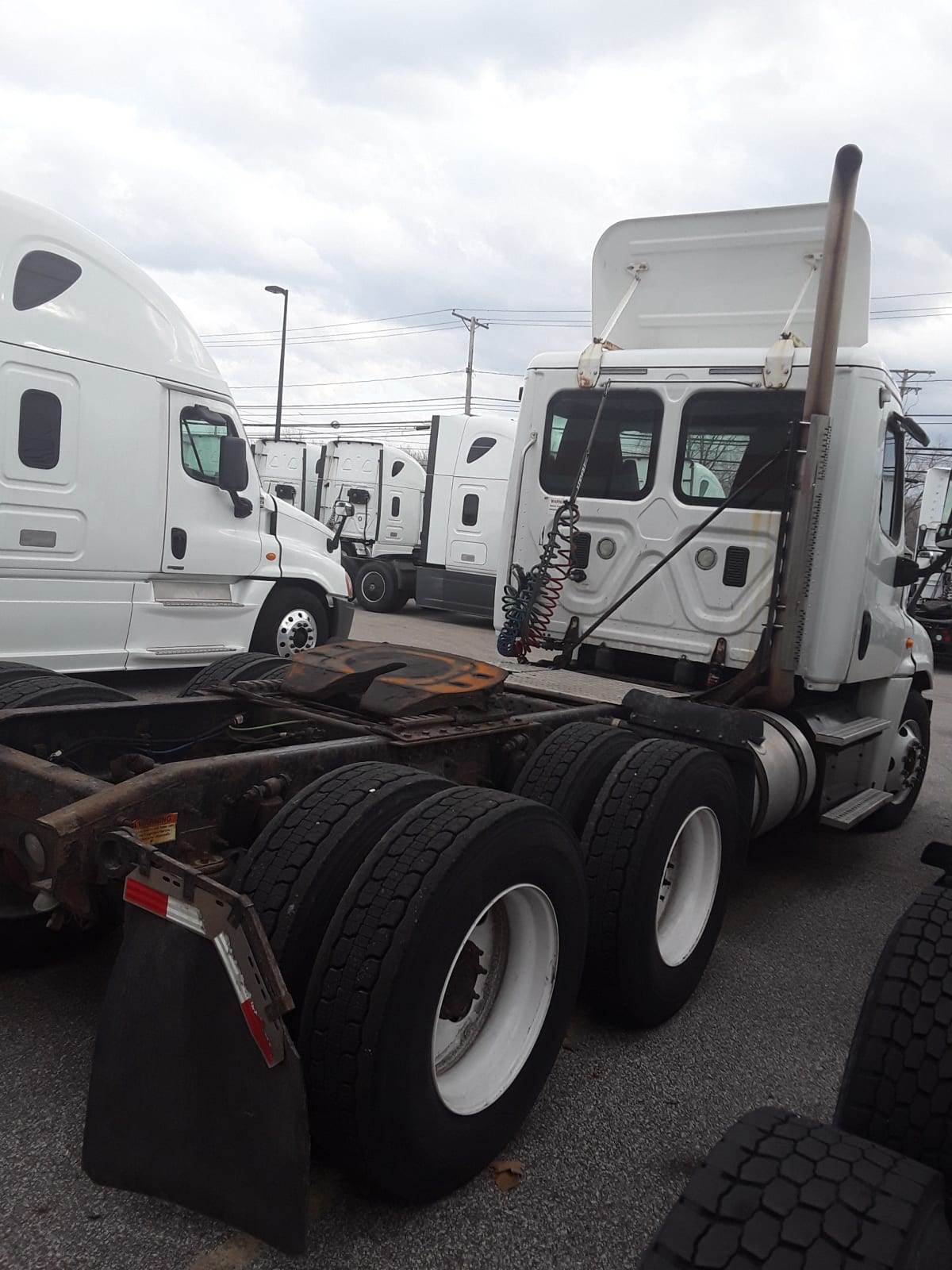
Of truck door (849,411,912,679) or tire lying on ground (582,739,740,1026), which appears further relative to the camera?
truck door (849,411,912,679)

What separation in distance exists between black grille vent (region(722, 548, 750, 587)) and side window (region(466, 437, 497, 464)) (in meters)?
12.5

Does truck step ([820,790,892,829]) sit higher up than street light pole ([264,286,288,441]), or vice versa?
street light pole ([264,286,288,441])

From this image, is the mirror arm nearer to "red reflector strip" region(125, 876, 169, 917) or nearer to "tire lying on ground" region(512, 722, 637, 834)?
"tire lying on ground" region(512, 722, 637, 834)

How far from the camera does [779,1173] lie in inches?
65.5

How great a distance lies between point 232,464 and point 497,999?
5.93 m

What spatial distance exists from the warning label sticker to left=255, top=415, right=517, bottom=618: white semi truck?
545 inches

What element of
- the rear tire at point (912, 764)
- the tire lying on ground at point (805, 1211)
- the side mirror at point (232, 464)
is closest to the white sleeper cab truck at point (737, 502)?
the rear tire at point (912, 764)

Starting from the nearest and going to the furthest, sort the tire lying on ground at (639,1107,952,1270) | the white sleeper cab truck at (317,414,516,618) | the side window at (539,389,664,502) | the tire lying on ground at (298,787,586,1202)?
1. the tire lying on ground at (639,1107,952,1270)
2. the tire lying on ground at (298,787,586,1202)
3. the side window at (539,389,664,502)
4. the white sleeper cab truck at (317,414,516,618)

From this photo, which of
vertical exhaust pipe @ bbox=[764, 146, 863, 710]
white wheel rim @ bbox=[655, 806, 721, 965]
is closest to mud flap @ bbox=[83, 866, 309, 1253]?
white wheel rim @ bbox=[655, 806, 721, 965]

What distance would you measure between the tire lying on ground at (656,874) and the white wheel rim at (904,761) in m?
2.45

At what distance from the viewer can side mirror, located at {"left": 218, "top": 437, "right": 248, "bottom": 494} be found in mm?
7762

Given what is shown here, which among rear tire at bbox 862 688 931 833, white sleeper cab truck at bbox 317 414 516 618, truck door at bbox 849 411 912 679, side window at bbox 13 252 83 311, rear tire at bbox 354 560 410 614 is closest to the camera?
truck door at bbox 849 411 912 679

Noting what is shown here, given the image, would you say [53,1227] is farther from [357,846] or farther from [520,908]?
[520,908]

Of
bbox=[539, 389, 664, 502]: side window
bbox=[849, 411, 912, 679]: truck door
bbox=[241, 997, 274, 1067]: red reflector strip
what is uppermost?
bbox=[539, 389, 664, 502]: side window
